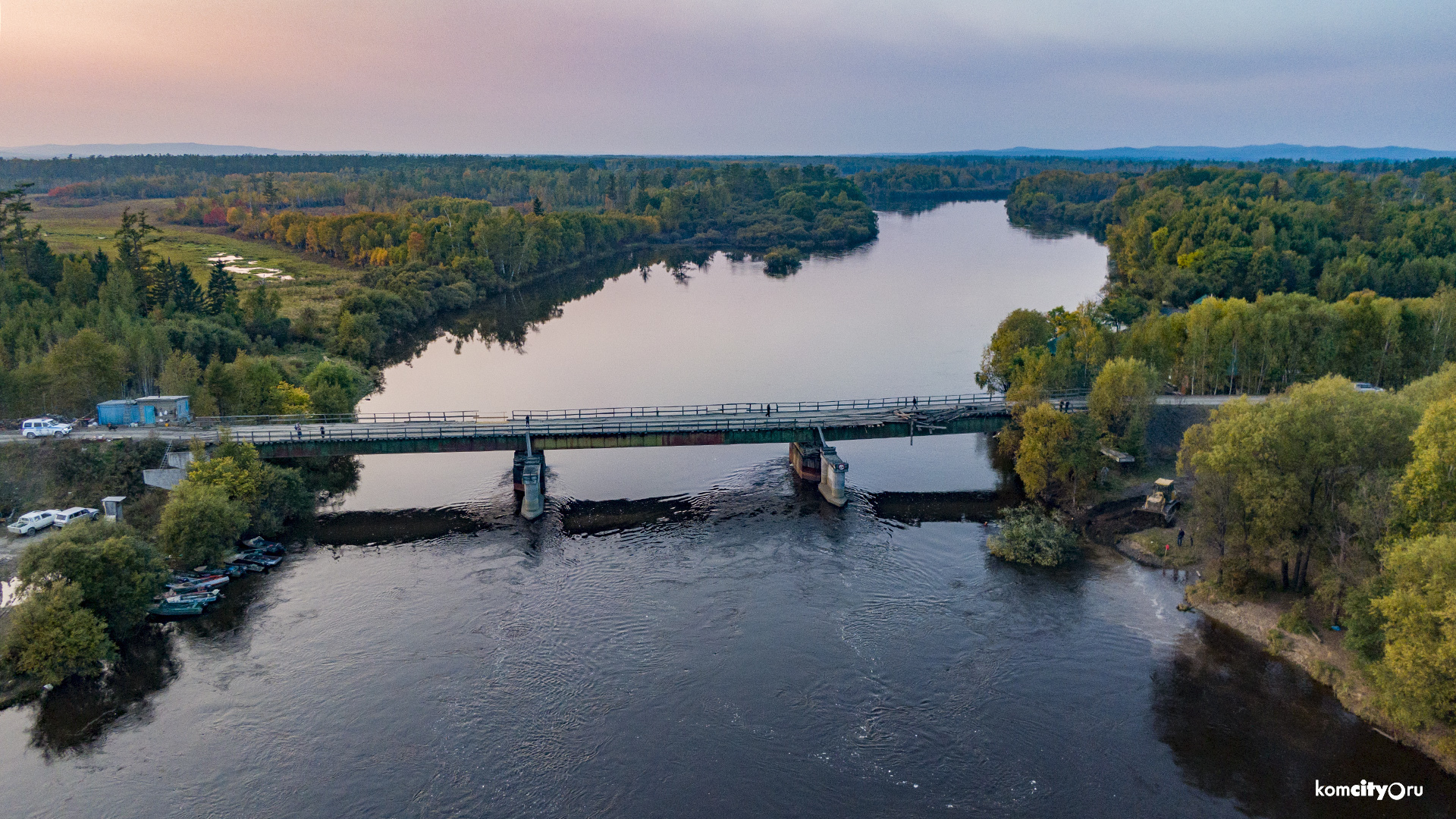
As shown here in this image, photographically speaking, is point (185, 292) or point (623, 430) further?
point (185, 292)

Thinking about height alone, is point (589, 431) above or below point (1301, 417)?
below

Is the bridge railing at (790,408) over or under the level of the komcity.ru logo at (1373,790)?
over

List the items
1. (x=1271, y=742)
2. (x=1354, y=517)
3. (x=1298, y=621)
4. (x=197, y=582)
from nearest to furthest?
1. (x=1271, y=742)
2. (x=1354, y=517)
3. (x=1298, y=621)
4. (x=197, y=582)

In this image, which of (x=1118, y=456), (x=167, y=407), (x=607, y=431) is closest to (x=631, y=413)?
(x=607, y=431)

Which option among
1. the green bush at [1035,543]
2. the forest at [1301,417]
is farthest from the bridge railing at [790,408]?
the green bush at [1035,543]

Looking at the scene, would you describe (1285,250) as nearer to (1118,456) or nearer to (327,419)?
(1118,456)

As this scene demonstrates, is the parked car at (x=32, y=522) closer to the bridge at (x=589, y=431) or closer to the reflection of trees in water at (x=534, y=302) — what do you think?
the bridge at (x=589, y=431)

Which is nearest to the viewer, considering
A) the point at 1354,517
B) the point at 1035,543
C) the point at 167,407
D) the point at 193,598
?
the point at 1354,517
